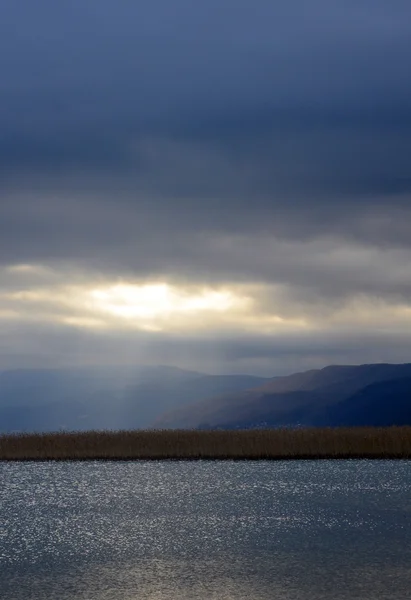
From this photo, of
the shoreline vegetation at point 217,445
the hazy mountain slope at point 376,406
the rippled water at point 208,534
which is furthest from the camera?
the hazy mountain slope at point 376,406

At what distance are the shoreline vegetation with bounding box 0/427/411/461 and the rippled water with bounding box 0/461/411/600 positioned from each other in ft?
14.0

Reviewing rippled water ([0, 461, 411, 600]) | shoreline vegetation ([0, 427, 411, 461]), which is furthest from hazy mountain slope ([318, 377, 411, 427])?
rippled water ([0, 461, 411, 600])

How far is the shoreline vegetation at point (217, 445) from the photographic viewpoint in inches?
1262

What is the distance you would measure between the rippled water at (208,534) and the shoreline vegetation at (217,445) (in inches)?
168

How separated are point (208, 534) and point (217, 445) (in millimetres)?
17285

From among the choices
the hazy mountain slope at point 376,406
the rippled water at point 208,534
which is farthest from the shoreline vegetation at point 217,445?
the hazy mountain slope at point 376,406

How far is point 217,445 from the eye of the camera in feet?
109

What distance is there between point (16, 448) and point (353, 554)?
22.3 meters

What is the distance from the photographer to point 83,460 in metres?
32.6

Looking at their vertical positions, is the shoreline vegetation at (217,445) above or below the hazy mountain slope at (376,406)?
below

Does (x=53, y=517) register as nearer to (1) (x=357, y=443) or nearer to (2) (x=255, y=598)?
(2) (x=255, y=598)

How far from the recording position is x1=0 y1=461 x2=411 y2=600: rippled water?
38.3 feet

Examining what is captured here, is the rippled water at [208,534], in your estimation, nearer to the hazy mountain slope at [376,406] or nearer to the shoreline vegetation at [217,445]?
the shoreline vegetation at [217,445]

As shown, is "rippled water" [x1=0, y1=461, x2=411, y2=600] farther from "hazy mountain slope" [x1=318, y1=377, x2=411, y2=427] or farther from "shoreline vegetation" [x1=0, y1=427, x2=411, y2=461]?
"hazy mountain slope" [x1=318, y1=377, x2=411, y2=427]
